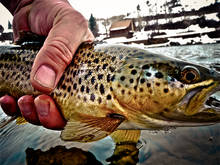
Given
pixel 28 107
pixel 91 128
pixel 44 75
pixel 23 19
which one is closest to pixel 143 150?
pixel 91 128

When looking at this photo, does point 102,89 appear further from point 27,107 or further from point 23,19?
point 23,19

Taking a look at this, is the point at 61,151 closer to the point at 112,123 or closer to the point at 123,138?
the point at 123,138

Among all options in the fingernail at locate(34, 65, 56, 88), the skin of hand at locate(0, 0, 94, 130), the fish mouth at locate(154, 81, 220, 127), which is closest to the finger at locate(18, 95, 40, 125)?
the skin of hand at locate(0, 0, 94, 130)

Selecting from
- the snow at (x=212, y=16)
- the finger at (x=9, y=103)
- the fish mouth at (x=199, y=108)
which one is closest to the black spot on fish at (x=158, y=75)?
the fish mouth at (x=199, y=108)

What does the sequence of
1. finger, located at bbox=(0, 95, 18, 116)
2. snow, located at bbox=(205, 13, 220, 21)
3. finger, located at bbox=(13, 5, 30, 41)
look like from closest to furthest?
finger, located at bbox=(0, 95, 18, 116) → finger, located at bbox=(13, 5, 30, 41) → snow, located at bbox=(205, 13, 220, 21)

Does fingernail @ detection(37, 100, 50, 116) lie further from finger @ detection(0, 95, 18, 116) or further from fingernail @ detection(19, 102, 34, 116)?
finger @ detection(0, 95, 18, 116)

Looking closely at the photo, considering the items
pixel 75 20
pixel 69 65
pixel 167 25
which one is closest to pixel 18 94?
pixel 69 65

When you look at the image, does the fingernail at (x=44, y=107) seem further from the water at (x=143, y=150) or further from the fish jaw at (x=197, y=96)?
the fish jaw at (x=197, y=96)
